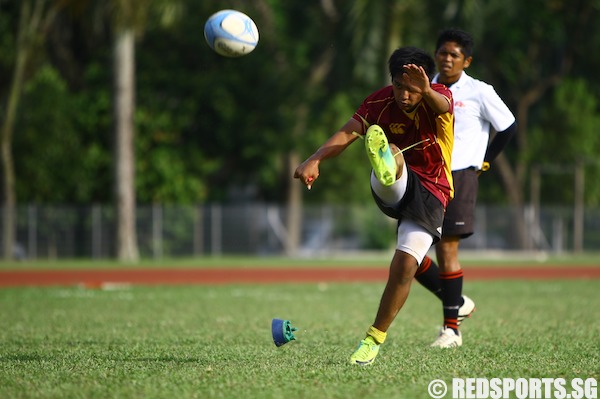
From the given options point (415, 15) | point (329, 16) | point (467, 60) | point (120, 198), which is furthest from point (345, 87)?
point (467, 60)

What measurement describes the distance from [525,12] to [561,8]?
2.00 meters

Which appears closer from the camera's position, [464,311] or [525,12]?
[464,311]

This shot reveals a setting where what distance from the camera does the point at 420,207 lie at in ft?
21.8

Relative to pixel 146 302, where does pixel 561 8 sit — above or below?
above

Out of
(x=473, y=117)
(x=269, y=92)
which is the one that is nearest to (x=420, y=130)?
(x=473, y=117)

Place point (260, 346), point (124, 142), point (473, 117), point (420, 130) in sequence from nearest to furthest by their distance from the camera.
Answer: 1. point (420, 130)
2. point (260, 346)
3. point (473, 117)
4. point (124, 142)

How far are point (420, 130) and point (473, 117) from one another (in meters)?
1.52

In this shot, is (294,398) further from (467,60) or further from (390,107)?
(467,60)

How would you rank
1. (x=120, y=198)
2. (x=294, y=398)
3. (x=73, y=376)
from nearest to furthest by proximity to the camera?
(x=294, y=398) → (x=73, y=376) → (x=120, y=198)

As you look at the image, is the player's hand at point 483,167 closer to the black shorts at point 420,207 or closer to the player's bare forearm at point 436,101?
the black shorts at point 420,207

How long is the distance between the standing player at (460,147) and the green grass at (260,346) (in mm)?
494

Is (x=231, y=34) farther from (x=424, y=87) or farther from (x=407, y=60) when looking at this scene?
(x=424, y=87)

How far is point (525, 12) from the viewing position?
135 feet

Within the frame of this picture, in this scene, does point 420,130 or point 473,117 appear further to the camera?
point 473,117
